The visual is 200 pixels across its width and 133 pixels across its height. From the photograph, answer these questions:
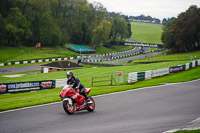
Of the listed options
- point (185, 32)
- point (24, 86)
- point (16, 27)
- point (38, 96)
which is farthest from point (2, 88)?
point (185, 32)

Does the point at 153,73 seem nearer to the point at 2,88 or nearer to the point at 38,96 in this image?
the point at 2,88

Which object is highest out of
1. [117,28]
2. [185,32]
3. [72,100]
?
[117,28]

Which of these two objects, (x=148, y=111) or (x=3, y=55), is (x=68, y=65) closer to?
(x=3, y=55)

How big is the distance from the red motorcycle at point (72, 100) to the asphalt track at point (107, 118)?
31cm

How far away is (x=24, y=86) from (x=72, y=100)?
19283 millimetres

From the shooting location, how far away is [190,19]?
3452 inches

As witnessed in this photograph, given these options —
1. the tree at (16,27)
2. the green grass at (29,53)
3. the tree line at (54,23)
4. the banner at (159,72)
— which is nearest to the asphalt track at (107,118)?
the banner at (159,72)

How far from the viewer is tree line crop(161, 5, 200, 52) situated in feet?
286

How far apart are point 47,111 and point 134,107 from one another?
193 inches

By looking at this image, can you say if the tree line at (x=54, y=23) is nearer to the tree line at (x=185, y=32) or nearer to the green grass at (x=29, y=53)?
the green grass at (x=29, y=53)

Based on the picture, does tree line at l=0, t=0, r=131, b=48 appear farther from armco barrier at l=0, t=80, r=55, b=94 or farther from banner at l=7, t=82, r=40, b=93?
banner at l=7, t=82, r=40, b=93

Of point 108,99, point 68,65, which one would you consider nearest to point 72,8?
point 68,65

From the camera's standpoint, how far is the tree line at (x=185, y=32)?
8712cm

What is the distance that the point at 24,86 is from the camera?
31.0 metres
